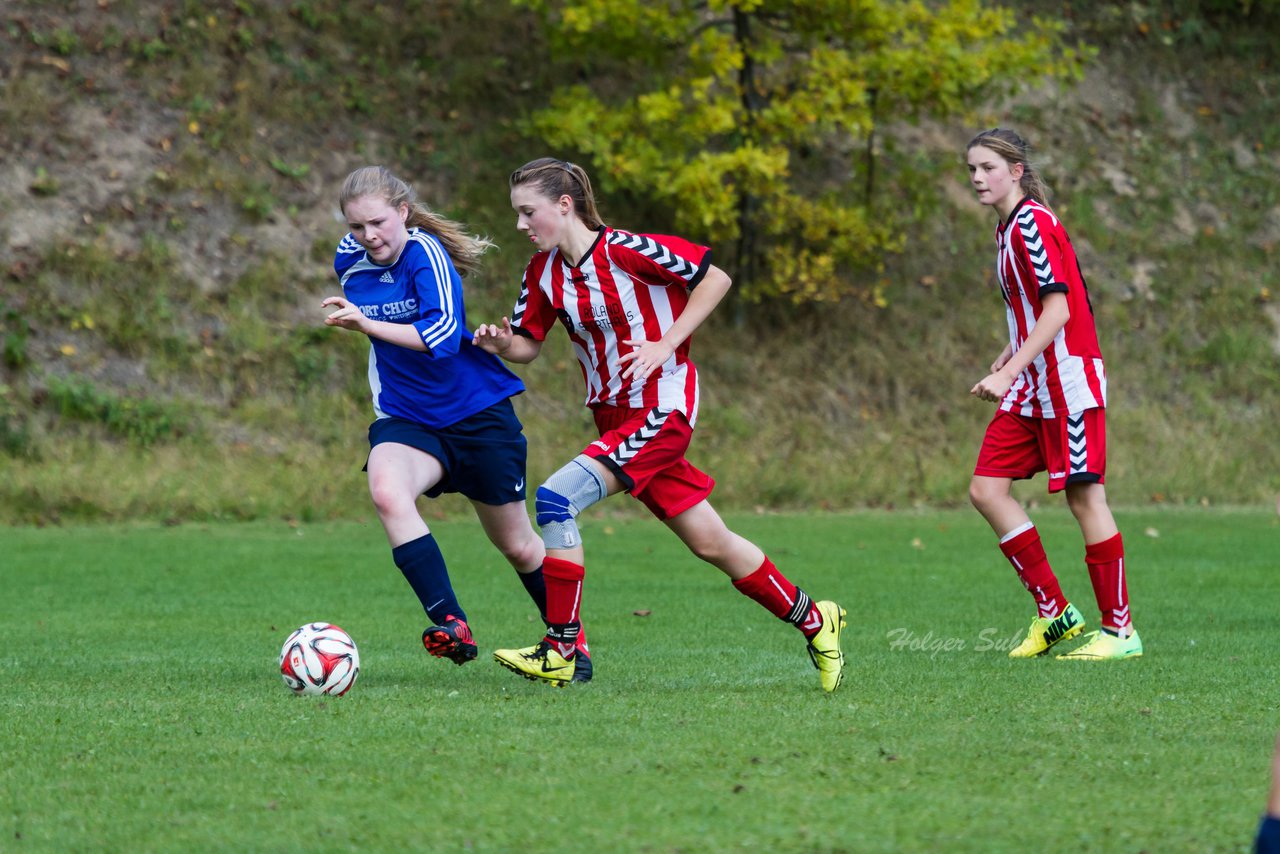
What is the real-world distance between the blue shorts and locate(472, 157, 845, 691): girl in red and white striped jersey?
46 cm

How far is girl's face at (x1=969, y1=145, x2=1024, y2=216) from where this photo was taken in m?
6.52

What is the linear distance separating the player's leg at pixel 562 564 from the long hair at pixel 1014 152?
7.03 feet

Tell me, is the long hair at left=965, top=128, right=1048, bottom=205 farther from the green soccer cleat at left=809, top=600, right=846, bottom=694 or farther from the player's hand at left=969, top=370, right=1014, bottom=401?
the green soccer cleat at left=809, top=600, right=846, bottom=694

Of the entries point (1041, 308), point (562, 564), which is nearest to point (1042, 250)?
point (1041, 308)

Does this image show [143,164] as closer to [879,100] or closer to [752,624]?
[879,100]

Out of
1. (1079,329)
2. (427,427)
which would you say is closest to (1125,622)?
(1079,329)

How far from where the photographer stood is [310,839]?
3.60 metres

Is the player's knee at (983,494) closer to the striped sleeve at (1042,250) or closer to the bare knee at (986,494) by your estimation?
the bare knee at (986,494)

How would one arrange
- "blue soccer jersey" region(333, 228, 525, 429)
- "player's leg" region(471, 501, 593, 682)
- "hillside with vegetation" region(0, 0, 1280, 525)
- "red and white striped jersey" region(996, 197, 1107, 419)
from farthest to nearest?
1. "hillside with vegetation" region(0, 0, 1280, 525)
2. "red and white striped jersey" region(996, 197, 1107, 419)
3. "player's leg" region(471, 501, 593, 682)
4. "blue soccer jersey" region(333, 228, 525, 429)

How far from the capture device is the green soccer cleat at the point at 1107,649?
6.48 meters

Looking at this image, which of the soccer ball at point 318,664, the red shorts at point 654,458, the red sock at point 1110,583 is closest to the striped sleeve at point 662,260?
the red shorts at point 654,458

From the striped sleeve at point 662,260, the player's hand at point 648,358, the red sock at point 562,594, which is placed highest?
the striped sleeve at point 662,260

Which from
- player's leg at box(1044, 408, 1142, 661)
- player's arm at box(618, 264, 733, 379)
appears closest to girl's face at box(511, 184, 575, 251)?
player's arm at box(618, 264, 733, 379)

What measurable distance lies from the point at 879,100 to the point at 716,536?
459 inches
